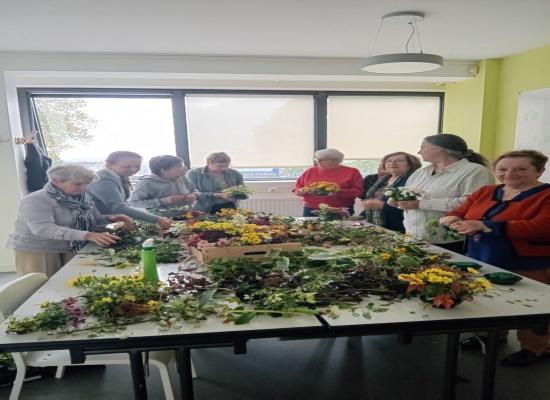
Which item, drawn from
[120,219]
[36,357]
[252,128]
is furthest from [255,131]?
[36,357]

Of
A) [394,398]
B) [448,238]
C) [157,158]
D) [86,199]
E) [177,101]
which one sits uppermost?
[177,101]

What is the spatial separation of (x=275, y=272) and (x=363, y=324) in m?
0.55

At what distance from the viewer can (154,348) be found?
1202 millimetres

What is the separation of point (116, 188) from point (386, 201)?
2.35 meters

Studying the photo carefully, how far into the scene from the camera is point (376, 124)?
18.3 ft

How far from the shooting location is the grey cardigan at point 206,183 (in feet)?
12.2

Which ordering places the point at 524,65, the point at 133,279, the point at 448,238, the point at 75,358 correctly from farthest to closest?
the point at 524,65
the point at 448,238
the point at 133,279
the point at 75,358

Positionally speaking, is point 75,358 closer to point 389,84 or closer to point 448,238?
point 448,238

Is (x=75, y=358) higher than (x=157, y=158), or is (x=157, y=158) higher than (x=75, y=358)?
(x=157, y=158)

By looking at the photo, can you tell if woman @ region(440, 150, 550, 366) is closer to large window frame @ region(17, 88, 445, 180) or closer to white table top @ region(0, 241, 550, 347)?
white table top @ region(0, 241, 550, 347)

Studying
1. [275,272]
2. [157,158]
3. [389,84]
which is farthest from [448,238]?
A: [389,84]

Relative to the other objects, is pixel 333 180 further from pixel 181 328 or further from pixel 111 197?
pixel 181 328

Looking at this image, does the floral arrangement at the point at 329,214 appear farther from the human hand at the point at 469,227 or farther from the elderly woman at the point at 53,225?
the elderly woman at the point at 53,225

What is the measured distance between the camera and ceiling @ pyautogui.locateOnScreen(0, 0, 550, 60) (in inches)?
110
